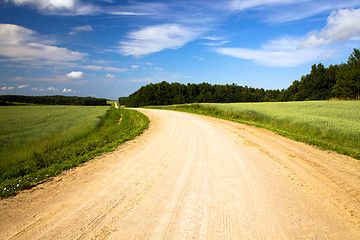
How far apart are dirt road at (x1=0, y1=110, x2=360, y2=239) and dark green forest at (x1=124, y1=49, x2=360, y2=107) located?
5765 centimetres

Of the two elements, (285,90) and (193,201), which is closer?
(193,201)

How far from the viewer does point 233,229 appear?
9.04ft

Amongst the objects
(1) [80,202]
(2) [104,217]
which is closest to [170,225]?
(2) [104,217]

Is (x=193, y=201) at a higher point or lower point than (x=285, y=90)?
lower

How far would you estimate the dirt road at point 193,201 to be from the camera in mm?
2717

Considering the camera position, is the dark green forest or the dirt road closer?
the dirt road

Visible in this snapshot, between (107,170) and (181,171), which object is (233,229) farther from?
(107,170)

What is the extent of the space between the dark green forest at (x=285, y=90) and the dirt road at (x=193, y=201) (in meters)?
57.6

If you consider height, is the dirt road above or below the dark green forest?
below

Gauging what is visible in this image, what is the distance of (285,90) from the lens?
286 ft

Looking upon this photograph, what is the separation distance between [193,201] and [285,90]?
100 meters

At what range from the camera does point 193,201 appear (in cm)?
350

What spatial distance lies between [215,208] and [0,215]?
3.87 meters

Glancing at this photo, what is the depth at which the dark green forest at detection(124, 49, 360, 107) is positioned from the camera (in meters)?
49.2
